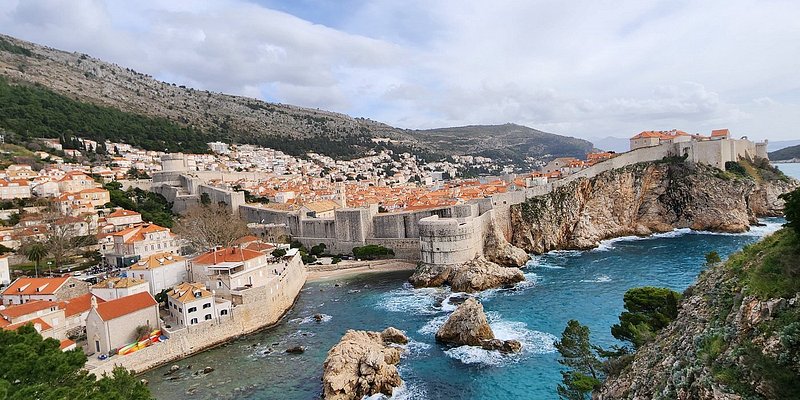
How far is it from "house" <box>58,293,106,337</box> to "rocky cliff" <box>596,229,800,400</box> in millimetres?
18768

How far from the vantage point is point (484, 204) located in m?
32.3

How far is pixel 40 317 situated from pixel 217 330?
19.8 ft

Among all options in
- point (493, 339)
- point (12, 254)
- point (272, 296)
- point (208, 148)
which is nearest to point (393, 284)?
point (272, 296)

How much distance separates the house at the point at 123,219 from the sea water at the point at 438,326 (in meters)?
13.8

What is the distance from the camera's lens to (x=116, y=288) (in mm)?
18531

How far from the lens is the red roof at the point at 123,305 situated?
16.1 metres

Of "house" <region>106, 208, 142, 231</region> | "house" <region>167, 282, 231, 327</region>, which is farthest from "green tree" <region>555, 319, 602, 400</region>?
"house" <region>106, 208, 142, 231</region>

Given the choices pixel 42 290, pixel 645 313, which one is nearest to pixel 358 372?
pixel 645 313

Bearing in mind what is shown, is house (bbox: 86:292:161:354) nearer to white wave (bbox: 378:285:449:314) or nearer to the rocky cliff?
white wave (bbox: 378:285:449:314)

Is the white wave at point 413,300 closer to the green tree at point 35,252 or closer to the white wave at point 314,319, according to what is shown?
the white wave at point 314,319

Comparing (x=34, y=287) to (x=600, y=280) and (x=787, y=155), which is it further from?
(x=787, y=155)

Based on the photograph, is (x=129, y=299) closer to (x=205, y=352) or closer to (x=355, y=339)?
(x=205, y=352)

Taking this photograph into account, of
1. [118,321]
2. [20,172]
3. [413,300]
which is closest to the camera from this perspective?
[118,321]

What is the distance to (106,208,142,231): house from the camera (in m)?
29.7
